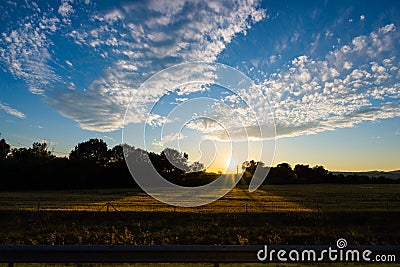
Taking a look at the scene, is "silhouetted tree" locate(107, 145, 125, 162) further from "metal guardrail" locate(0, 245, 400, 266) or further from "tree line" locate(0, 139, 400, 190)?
"metal guardrail" locate(0, 245, 400, 266)

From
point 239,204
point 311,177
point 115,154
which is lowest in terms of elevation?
point 239,204

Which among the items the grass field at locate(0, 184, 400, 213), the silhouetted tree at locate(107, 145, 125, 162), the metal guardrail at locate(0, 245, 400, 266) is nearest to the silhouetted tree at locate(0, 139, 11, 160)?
the silhouetted tree at locate(107, 145, 125, 162)

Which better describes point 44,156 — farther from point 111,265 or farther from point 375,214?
point 111,265

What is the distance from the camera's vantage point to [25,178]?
251 ft

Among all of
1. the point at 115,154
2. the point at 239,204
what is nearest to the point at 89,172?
the point at 115,154

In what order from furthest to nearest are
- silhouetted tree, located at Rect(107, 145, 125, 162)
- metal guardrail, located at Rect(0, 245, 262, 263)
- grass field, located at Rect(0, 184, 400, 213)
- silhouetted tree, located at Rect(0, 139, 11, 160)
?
silhouetted tree, located at Rect(107, 145, 125, 162) → silhouetted tree, located at Rect(0, 139, 11, 160) → grass field, located at Rect(0, 184, 400, 213) → metal guardrail, located at Rect(0, 245, 262, 263)

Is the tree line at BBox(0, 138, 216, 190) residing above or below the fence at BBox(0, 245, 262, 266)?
above

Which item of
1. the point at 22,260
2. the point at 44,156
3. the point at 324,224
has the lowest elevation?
the point at 324,224

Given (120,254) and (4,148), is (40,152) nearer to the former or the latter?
(4,148)

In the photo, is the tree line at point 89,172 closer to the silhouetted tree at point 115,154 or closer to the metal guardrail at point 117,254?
the silhouetted tree at point 115,154

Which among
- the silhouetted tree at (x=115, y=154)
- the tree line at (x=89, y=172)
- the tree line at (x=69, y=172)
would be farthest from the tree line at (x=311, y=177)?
the silhouetted tree at (x=115, y=154)

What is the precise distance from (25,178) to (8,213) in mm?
53797

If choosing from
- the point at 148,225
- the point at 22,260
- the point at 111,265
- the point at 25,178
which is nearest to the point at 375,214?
the point at 148,225

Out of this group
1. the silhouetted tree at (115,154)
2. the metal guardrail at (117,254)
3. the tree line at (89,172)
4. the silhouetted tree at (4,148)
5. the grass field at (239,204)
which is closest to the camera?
the metal guardrail at (117,254)
